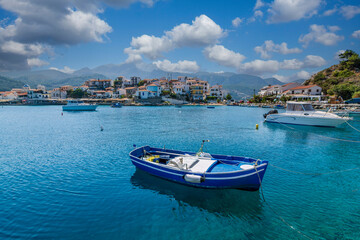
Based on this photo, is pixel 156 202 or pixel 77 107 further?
pixel 77 107

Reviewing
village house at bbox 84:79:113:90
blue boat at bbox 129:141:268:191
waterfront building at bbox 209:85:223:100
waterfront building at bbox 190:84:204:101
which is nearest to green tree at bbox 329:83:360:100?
waterfront building at bbox 209:85:223:100

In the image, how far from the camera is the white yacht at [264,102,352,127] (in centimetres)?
3466

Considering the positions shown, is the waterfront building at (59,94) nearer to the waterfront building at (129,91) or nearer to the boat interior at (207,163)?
the waterfront building at (129,91)

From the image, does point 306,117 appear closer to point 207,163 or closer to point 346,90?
point 207,163

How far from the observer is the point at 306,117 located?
3619cm

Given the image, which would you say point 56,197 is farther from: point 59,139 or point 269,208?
point 59,139

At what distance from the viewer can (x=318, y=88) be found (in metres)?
85.1

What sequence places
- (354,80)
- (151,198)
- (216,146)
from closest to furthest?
(151,198) → (216,146) → (354,80)

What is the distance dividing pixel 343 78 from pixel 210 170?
107412mm

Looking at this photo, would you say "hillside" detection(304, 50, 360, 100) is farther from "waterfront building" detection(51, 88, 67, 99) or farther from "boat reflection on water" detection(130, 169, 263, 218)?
"waterfront building" detection(51, 88, 67, 99)

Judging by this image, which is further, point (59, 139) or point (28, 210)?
point (59, 139)

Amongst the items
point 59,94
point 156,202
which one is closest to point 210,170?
point 156,202

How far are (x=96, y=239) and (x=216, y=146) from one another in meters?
17.4

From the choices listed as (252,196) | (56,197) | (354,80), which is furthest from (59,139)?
(354,80)
